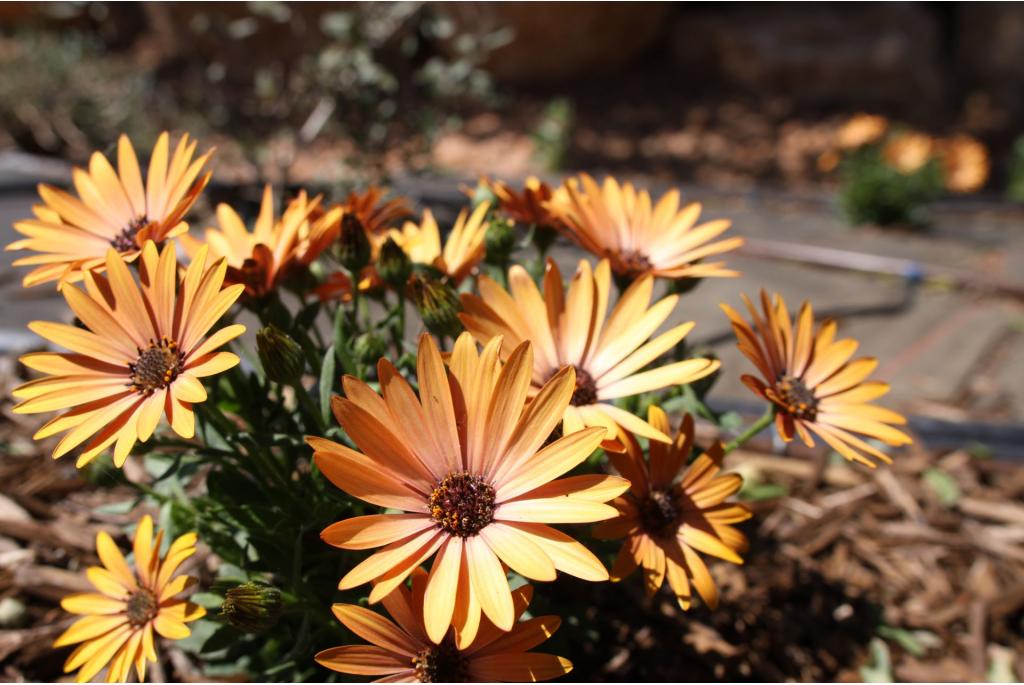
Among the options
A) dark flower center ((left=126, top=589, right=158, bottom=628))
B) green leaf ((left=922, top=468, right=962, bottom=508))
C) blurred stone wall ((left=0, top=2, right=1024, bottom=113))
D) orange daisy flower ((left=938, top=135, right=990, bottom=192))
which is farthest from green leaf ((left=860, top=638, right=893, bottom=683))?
blurred stone wall ((left=0, top=2, right=1024, bottom=113))

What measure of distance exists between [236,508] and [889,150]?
276 inches

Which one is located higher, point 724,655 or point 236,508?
point 236,508

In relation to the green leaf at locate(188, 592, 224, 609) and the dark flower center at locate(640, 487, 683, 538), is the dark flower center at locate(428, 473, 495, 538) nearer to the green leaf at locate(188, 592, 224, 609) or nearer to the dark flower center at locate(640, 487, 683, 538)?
the dark flower center at locate(640, 487, 683, 538)

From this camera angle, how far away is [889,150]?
269 inches

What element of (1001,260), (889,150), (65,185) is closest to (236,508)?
(65,185)

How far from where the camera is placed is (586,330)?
1433 millimetres

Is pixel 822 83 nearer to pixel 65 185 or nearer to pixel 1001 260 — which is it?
pixel 1001 260

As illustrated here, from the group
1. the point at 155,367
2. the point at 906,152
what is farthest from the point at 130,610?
the point at 906,152

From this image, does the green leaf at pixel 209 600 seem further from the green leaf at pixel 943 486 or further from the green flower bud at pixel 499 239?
the green leaf at pixel 943 486

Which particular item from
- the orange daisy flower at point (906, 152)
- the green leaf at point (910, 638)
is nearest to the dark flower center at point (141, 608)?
the green leaf at point (910, 638)

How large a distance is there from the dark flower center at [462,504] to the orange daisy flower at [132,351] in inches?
14.6

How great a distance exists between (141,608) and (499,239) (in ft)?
3.25

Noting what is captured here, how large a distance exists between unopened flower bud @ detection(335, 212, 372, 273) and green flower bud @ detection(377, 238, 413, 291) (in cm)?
4

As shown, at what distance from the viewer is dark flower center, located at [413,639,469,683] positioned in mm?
1167
